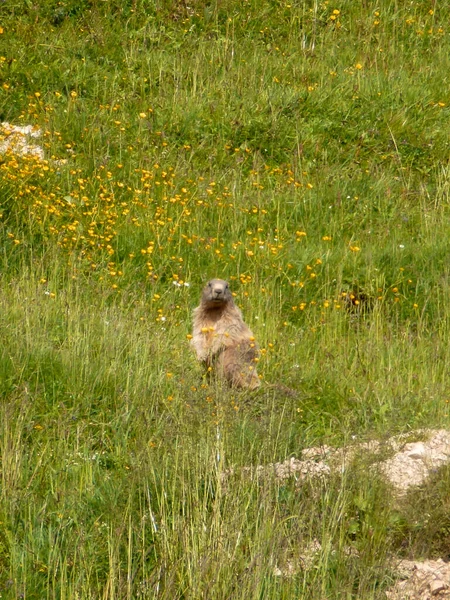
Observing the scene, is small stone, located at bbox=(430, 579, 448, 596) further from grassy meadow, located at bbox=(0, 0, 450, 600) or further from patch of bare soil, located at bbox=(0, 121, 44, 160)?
patch of bare soil, located at bbox=(0, 121, 44, 160)

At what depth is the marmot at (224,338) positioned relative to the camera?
763cm

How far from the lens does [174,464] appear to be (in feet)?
17.0

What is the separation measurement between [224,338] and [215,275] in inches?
70.2

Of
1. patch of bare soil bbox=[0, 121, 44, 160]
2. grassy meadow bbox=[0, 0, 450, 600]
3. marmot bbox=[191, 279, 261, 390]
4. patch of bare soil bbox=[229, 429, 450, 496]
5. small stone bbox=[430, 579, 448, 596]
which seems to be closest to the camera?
grassy meadow bbox=[0, 0, 450, 600]

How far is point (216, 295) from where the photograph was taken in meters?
7.91

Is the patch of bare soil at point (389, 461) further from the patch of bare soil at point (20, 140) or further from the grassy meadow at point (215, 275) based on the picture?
the patch of bare soil at point (20, 140)

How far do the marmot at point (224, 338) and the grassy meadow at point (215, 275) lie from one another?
5.3 inches

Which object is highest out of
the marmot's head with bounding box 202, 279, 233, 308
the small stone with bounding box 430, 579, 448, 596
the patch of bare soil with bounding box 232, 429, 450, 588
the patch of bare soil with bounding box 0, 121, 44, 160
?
the patch of bare soil with bounding box 0, 121, 44, 160

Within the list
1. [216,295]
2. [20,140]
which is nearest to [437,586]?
[216,295]

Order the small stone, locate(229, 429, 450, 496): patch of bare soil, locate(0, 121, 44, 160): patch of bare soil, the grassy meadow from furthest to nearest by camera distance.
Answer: locate(0, 121, 44, 160): patch of bare soil < locate(229, 429, 450, 496): patch of bare soil < the small stone < the grassy meadow

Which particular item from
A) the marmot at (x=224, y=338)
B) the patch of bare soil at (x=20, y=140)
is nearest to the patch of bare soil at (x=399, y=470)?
the marmot at (x=224, y=338)

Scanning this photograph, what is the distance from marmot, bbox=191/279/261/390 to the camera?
7633 mm

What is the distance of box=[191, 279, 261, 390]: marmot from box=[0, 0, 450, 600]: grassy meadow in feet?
0.44

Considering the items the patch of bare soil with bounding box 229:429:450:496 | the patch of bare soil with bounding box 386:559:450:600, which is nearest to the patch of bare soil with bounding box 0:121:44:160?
the patch of bare soil with bounding box 229:429:450:496
